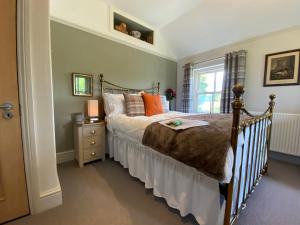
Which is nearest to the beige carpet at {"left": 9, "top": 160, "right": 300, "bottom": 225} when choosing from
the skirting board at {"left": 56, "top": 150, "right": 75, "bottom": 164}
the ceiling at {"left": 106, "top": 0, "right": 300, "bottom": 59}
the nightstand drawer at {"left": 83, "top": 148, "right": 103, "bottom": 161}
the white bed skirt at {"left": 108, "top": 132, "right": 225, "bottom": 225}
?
the white bed skirt at {"left": 108, "top": 132, "right": 225, "bottom": 225}

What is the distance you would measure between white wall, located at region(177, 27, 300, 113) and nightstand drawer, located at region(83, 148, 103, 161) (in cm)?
306

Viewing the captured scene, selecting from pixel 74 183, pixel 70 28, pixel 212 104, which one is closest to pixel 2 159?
pixel 74 183

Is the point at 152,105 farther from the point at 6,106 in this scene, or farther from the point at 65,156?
the point at 6,106

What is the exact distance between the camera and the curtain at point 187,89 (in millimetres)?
3790

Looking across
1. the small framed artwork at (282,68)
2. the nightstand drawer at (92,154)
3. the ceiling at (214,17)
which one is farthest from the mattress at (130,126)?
the small framed artwork at (282,68)

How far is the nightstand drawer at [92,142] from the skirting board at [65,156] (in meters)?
0.46

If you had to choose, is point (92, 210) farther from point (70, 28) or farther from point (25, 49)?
point (70, 28)

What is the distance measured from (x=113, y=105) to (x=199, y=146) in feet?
5.87

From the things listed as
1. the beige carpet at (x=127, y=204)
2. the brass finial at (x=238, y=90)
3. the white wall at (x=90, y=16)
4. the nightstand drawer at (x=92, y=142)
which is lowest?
the beige carpet at (x=127, y=204)

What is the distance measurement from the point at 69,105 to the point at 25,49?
4.41 feet

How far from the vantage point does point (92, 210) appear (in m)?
1.36

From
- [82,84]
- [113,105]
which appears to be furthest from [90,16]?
[113,105]

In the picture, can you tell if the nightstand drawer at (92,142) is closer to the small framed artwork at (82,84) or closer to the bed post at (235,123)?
the small framed artwork at (82,84)

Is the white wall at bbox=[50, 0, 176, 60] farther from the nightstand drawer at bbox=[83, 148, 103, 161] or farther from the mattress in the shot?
the nightstand drawer at bbox=[83, 148, 103, 161]
